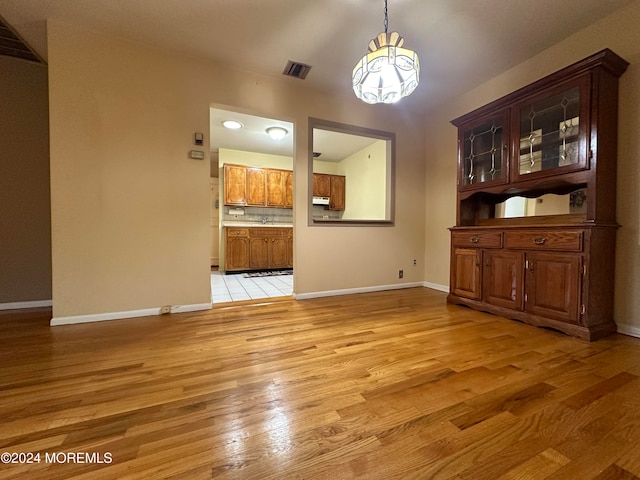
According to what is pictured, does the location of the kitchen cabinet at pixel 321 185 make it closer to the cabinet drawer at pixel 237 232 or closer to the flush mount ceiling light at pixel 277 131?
the flush mount ceiling light at pixel 277 131

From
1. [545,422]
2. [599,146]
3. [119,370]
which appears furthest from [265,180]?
[545,422]

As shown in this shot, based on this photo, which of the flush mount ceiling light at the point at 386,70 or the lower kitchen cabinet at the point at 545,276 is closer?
the flush mount ceiling light at the point at 386,70

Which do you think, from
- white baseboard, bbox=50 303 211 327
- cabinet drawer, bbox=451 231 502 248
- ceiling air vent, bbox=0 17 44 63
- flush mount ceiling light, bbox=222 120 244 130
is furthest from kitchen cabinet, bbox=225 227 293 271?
cabinet drawer, bbox=451 231 502 248

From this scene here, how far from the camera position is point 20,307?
2865mm

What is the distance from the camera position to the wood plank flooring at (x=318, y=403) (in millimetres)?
902

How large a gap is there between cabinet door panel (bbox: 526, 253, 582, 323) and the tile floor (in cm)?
267

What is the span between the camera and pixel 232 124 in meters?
4.25

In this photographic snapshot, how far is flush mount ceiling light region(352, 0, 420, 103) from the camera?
1.80 meters

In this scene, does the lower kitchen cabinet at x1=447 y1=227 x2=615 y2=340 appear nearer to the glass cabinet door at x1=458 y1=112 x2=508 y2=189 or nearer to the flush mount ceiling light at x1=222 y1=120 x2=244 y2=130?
the glass cabinet door at x1=458 y1=112 x2=508 y2=189

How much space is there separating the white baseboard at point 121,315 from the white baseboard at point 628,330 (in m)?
3.81

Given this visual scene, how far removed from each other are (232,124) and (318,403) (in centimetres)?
433

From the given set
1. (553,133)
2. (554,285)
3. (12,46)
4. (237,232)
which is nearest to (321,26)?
(553,133)

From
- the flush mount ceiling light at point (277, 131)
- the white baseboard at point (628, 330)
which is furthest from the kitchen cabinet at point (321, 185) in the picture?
the white baseboard at point (628, 330)

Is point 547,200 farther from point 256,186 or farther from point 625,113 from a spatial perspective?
point 256,186
